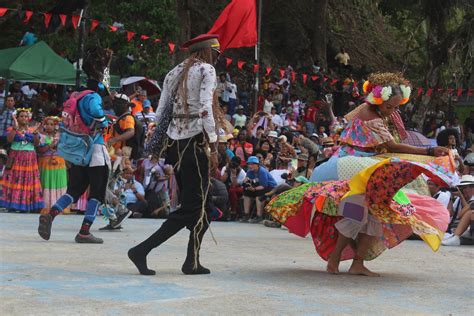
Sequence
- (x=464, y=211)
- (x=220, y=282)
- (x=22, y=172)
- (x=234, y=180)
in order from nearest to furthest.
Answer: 1. (x=220, y=282)
2. (x=464, y=211)
3. (x=22, y=172)
4. (x=234, y=180)

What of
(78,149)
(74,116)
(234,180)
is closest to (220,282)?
(78,149)

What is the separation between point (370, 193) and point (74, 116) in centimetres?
365

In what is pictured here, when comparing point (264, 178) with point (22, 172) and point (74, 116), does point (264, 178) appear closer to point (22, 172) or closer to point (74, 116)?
point (22, 172)

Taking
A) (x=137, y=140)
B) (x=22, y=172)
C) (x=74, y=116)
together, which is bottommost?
(x=22, y=172)

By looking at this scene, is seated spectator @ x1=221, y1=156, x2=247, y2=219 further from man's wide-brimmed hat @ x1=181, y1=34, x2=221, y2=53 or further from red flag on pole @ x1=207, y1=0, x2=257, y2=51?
man's wide-brimmed hat @ x1=181, y1=34, x2=221, y2=53

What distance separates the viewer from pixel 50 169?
50.8 feet

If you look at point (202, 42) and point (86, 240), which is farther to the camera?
A: point (86, 240)

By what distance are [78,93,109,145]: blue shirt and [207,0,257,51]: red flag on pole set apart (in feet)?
38.6

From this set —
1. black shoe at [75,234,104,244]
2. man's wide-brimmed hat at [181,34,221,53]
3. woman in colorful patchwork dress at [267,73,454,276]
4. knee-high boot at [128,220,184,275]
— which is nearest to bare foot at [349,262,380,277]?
woman in colorful patchwork dress at [267,73,454,276]

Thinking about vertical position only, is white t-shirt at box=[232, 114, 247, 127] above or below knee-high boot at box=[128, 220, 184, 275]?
above

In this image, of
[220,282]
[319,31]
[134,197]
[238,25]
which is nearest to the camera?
[220,282]

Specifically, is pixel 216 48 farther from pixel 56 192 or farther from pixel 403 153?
pixel 56 192

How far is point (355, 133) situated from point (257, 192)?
8279mm

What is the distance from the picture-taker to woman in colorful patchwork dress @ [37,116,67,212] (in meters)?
15.4
